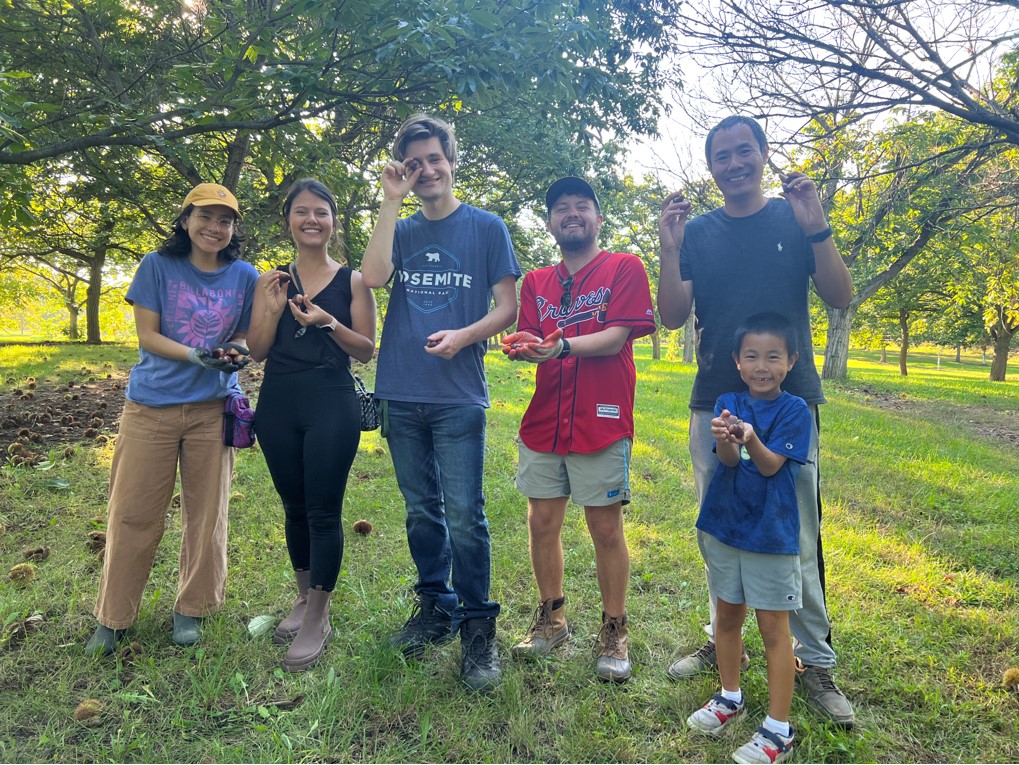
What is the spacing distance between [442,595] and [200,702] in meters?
1.10

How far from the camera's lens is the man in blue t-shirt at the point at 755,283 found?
7.87 ft

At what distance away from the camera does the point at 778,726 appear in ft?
6.99

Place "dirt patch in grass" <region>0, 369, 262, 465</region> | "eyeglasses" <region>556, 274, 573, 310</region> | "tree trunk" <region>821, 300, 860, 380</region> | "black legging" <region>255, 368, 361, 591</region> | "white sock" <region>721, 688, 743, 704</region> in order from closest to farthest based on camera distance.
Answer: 1. "white sock" <region>721, 688, 743, 704</region>
2. "black legging" <region>255, 368, 361, 591</region>
3. "eyeglasses" <region>556, 274, 573, 310</region>
4. "dirt patch in grass" <region>0, 369, 262, 465</region>
5. "tree trunk" <region>821, 300, 860, 380</region>

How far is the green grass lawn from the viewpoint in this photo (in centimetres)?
220

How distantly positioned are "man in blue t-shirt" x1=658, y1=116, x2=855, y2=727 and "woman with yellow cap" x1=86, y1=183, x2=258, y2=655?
2.17 metres

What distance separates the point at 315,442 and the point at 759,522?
1927 millimetres

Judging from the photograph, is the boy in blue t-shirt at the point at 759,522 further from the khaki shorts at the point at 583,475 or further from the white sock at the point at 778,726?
the khaki shorts at the point at 583,475

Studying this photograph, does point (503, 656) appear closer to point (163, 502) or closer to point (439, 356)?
point (439, 356)

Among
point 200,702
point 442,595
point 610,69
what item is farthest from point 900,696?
point 610,69

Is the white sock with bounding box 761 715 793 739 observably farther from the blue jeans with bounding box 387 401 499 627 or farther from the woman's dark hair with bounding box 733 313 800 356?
the woman's dark hair with bounding box 733 313 800 356

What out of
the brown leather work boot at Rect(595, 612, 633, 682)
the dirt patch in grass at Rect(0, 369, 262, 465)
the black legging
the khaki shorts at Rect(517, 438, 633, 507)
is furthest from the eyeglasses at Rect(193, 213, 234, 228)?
the dirt patch in grass at Rect(0, 369, 262, 465)

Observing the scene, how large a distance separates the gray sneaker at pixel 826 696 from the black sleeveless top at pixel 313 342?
247cm

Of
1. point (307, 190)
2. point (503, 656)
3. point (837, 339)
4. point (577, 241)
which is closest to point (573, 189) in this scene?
point (577, 241)

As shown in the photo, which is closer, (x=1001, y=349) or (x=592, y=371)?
(x=592, y=371)
